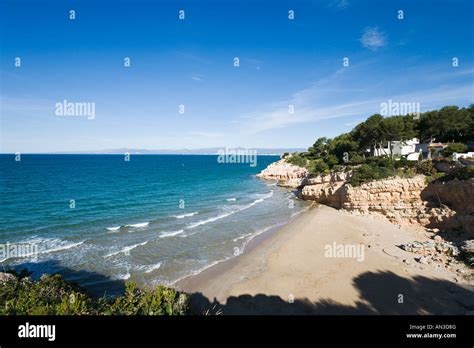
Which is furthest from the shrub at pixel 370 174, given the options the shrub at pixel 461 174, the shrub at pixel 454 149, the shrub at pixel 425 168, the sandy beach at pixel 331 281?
the shrub at pixel 454 149

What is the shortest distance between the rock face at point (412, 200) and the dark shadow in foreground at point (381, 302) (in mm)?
9685

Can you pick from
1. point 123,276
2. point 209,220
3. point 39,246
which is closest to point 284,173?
point 209,220

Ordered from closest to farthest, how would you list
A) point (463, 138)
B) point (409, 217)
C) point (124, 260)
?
1. point (124, 260)
2. point (409, 217)
3. point (463, 138)

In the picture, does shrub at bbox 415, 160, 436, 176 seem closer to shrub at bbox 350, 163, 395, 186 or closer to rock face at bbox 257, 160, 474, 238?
rock face at bbox 257, 160, 474, 238

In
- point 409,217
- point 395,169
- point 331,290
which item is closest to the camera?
point 331,290

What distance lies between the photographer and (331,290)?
14211mm

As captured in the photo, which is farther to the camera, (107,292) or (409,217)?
(409,217)

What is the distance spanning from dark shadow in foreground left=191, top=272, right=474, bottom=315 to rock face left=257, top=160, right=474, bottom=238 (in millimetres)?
9685

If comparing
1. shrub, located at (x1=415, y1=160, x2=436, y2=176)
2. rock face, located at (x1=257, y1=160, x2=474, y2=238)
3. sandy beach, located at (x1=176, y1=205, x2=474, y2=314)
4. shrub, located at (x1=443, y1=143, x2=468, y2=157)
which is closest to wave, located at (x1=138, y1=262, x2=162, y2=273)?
sandy beach, located at (x1=176, y1=205, x2=474, y2=314)

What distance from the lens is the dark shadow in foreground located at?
40.2ft

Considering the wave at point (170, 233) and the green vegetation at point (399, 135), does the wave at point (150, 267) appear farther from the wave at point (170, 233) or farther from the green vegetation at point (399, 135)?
the green vegetation at point (399, 135)

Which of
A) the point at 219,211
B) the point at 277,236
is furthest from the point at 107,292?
the point at 219,211
